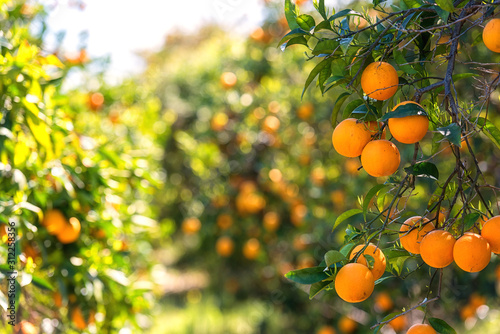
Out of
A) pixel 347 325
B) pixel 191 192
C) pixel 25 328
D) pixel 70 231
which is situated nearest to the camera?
pixel 25 328

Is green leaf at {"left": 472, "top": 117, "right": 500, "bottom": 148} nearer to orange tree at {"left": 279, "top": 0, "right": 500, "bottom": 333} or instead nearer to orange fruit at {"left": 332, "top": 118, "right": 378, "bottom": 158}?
orange tree at {"left": 279, "top": 0, "right": 500, "bottom": 333}

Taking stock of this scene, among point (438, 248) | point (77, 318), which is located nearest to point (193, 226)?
point (77, 318)

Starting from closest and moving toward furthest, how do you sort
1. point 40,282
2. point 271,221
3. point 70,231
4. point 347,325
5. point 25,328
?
point 40,282 < point 25,328 < point 70,231 < point 347,325 < point 271,221

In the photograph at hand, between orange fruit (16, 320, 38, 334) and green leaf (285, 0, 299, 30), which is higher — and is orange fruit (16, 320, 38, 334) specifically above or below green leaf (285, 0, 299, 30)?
below

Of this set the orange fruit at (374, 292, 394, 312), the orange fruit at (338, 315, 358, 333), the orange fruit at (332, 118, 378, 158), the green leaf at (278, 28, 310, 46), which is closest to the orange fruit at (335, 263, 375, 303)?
the orange fruit at (332, 118, 378, 158)

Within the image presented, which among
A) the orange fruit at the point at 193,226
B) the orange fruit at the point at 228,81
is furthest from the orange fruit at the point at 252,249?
the orange fruit at the point at 228,81

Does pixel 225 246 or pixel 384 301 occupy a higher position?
pixel 384 301

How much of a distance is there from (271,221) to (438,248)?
2319 mm

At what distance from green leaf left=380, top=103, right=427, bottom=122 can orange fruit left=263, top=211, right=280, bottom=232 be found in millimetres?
2356

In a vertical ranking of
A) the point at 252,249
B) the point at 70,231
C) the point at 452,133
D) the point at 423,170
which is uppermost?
the point at 452,133

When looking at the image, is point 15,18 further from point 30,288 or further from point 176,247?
point 176,247

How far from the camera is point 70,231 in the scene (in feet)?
4.75

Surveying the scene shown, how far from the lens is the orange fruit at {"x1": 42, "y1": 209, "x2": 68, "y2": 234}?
1.41 meters

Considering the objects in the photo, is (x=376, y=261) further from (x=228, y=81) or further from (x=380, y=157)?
(x=228, y=81)
